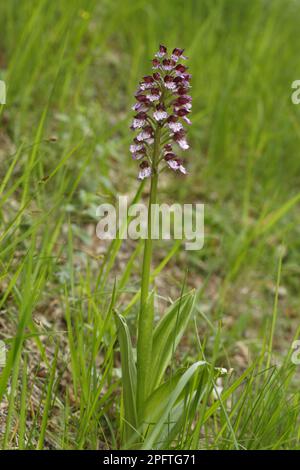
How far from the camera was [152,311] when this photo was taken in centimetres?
204

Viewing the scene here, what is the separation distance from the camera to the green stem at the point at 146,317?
1982 mm

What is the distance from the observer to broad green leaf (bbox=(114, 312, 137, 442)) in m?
2.03

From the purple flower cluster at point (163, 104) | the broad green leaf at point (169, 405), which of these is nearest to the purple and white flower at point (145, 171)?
the purple flower cluster at point (163, 104)

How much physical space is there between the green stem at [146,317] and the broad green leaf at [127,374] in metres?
0.03

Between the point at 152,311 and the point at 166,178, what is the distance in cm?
271

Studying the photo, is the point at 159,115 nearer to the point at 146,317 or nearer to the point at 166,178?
the point at 146,317

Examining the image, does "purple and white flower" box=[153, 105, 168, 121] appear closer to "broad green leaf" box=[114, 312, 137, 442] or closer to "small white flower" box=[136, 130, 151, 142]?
"small white flower" box=[136, 130, 151, 142]

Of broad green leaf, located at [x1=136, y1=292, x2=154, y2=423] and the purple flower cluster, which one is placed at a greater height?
the purple flower cluster

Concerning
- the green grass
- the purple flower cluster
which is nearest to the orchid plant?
the purple flower cluster

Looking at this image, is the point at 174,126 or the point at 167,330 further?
the point at 167,330

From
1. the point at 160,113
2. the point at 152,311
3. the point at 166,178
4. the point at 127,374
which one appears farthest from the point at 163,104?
the point at 166,178

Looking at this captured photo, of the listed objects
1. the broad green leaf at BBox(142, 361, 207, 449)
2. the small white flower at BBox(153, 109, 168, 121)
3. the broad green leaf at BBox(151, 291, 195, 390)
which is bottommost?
the broad green leaf at BBox(142, 361, 207, 449)

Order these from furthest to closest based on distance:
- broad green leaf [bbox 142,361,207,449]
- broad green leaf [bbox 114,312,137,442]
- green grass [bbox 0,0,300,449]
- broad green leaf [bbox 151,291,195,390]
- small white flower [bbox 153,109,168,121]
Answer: green grass [bbox 0,0,300,449]
broad green leaf [bbox 151,291,195,390]
broad green leaf [bbox 114,312,137,442]
small white flower [bbox 153,109,168,121]
broad green leaf [bbox 142,361,207,449]
